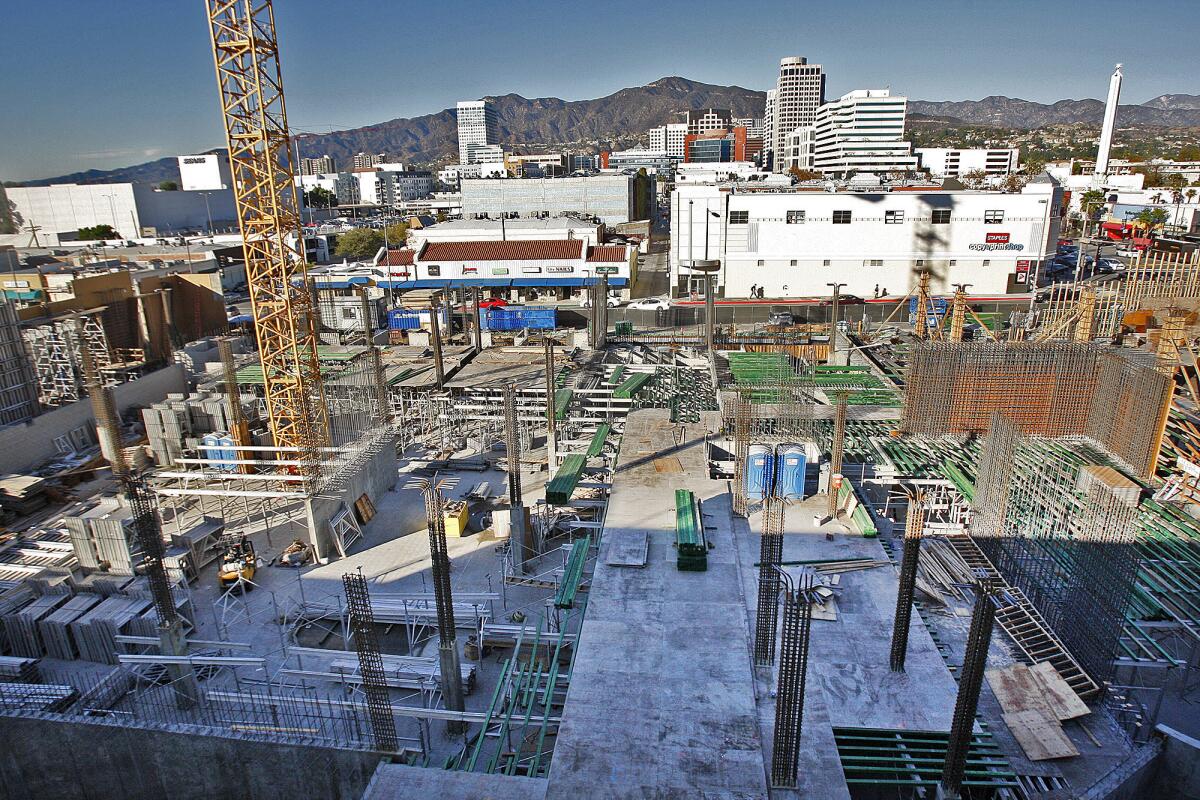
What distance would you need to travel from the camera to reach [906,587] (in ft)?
28.1

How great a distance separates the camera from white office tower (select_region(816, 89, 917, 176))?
3489 inches

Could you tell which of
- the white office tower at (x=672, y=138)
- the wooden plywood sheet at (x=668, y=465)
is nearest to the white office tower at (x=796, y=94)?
the white office tower at (x=672, y=138)

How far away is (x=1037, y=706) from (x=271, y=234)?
16.3 metres

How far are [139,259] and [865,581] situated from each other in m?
41.0

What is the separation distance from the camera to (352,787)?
313 inches

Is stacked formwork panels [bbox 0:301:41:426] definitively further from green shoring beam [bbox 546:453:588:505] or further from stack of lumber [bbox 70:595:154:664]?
green shoring beam [bbox 546:453:588:505]

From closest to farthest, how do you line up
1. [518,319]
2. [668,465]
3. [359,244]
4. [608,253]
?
[668,465] → [518,319] → [608,253] → [359,244]

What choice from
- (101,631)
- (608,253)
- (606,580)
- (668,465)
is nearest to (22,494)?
(101,631)

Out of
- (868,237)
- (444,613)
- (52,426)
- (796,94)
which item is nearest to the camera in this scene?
(444,613)

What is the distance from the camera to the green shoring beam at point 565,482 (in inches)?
526

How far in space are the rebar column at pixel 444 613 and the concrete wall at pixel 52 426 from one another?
15077 mm

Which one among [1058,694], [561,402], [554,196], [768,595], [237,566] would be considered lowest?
[237,566]

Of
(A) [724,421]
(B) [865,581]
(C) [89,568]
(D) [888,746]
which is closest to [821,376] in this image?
(A) [724,421]

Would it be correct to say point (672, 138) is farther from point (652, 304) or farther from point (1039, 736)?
point (1039, 736)
